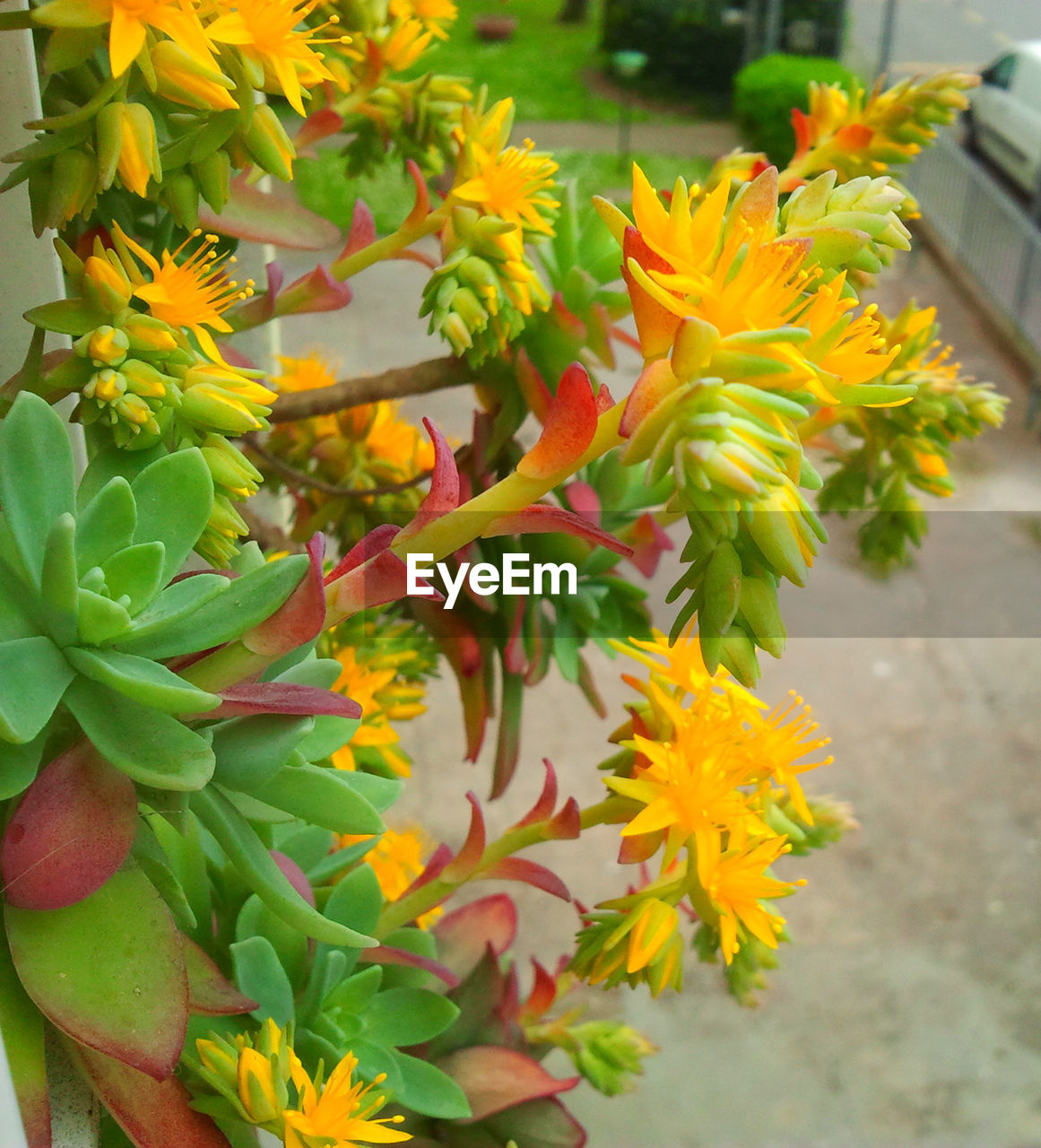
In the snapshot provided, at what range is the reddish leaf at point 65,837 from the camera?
12.5 inches

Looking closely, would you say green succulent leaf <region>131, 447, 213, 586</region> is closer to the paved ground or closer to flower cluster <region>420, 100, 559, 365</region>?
flower cluster <region>420, 100, 559, 365</region>

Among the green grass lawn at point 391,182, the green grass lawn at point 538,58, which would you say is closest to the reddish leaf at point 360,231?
the green grass lawn at point 391,182

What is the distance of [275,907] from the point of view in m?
0.36

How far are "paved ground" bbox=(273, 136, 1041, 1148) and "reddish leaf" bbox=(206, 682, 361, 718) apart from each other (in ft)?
3.66

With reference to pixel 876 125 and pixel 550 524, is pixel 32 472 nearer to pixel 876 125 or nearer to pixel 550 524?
pixel 550 524

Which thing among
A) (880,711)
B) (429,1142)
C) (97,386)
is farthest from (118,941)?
(880,711)

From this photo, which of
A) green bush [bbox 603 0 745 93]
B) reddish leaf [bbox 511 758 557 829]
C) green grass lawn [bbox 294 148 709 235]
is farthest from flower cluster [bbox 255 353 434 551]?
green bush [bbox 603 0 745 93]

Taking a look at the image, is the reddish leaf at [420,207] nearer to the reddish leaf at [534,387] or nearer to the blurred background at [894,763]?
the reddish leaf at [534,387]

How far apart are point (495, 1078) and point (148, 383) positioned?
0.37m

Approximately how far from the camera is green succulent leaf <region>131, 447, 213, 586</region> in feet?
1.13

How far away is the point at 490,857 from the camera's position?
19.4 inches

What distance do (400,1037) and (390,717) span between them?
0.22 meters

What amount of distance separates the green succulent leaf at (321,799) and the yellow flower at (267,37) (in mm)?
206

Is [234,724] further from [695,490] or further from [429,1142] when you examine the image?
[429,1142]
